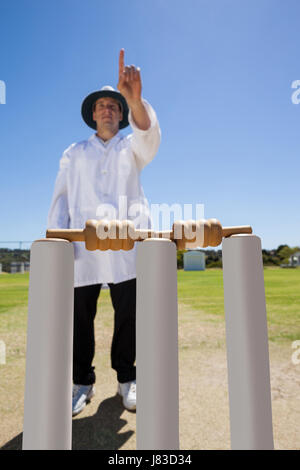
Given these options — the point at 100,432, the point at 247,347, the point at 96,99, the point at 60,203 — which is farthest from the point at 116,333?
the point at 96,99

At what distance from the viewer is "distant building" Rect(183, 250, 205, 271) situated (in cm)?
2488

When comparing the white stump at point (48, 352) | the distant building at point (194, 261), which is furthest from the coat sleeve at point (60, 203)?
the distant building at point (194, 261)

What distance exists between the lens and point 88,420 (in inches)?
79.7

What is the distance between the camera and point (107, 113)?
8.57ft

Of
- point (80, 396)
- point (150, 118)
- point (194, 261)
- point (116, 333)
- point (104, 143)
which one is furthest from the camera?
point (194, 261)

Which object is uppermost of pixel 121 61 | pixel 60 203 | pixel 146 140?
→ pixel 121 61

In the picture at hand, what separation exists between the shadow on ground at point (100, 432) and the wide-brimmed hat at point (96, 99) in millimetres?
2495

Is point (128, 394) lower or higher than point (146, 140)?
lower

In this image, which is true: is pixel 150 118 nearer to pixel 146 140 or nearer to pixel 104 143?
pixel 146 140

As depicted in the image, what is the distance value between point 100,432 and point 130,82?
81.2 inches

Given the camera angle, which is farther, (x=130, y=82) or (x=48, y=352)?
(x=130, y=82)

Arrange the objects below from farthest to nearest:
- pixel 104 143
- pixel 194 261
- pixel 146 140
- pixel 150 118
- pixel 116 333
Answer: pixel 194 261
pixel 104 143
pixel 116 333
pixel 146 140
pixel 150 118

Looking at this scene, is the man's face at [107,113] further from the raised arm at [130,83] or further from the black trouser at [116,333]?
the black trouser at [116,333]

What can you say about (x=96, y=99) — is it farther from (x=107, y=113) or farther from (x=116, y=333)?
(x=116, y=333)
